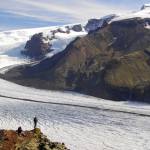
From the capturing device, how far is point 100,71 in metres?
161

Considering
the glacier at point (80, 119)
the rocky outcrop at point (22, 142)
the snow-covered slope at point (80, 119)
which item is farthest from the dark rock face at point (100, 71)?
the rocky outcrop at point (22, 142)

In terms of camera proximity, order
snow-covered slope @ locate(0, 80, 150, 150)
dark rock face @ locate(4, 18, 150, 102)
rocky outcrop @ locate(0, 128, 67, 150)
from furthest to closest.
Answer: dark rock face @ locate(4, 18, 150, 102)
snow-covered slope @ locate(0, 80, 150, 150)
rocky outcrop @ locate(0, 128, 67, 150)

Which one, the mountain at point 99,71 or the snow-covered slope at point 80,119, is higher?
the mountain at point 99,71

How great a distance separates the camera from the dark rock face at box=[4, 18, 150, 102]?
14362 cm

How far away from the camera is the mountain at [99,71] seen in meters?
144

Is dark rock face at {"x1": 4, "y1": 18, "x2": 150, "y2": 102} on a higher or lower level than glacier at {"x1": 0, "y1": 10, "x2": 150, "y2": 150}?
higher

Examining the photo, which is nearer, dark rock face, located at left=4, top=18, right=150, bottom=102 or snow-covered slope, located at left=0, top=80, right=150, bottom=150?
snow-covered slope, located at left=0, top=80, right=150, bottom=150

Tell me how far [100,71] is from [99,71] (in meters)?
0.91

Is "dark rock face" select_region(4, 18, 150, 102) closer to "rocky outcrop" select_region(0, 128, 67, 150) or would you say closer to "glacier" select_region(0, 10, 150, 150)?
"glacier" select_region(0, 10, 150, 150)

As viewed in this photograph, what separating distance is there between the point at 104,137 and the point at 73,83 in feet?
293

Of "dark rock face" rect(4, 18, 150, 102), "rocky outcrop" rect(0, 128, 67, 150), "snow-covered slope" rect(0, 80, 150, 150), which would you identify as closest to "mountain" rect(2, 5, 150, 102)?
"dark rock face" rect(4, 18, 150, 102)

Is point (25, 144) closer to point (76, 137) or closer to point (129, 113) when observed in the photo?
point (76, 137)

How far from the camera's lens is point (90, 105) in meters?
117

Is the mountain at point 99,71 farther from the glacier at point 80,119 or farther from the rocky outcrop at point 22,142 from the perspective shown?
the rocky outcrop at point 22,142
